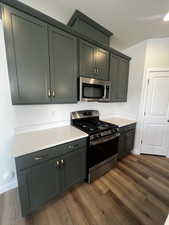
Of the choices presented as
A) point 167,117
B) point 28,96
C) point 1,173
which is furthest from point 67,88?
point 167,117

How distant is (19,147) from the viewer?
129 cm

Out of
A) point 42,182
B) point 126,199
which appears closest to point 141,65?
point 126,199

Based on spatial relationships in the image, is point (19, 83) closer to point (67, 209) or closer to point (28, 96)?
point (28, 96)

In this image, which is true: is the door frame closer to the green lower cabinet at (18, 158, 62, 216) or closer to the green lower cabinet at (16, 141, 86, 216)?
the green lower cabinet at (16, 141, 86, 216)

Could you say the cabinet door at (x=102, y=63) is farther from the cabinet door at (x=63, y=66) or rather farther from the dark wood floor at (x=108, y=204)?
the dark wood floor at (x=108, y=204)

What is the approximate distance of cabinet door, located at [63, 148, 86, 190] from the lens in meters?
1.58

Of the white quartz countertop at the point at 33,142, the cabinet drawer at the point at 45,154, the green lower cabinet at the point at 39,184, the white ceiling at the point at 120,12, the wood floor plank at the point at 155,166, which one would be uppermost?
the white ceiling at the point at 120,12

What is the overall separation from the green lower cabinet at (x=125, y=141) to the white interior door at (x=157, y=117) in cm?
40

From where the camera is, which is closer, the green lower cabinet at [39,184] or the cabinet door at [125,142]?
the green lower cabinet at [39,184]

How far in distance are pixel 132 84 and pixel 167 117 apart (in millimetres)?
1241

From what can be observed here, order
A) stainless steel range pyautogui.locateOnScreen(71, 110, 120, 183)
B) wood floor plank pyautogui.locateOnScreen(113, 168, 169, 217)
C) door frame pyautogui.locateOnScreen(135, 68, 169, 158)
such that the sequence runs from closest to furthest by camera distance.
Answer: wood floor plank pyautogui.locateOnScreen(113, 168, 169, 217) < stainless steel range pyautogui.locateOnScreen(71, 110, 120, 183) < door frame pyautogui.locateOnScreen(135, 68, 169, 158)

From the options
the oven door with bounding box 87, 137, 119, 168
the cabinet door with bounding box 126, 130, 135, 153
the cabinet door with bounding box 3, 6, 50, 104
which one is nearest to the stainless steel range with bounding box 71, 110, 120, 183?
the oven door with bounding box 87, 137, 119, 168

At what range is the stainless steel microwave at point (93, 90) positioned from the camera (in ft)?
6.29

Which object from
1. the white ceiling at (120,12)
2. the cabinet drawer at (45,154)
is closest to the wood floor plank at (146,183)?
the cabinet drawer at (45,154)
